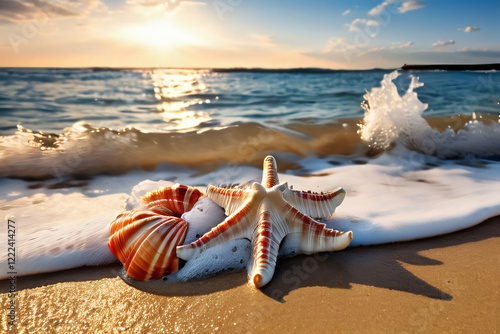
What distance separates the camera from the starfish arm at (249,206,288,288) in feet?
6.23

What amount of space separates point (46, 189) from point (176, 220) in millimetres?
2889

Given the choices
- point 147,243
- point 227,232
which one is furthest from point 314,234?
point 147,243

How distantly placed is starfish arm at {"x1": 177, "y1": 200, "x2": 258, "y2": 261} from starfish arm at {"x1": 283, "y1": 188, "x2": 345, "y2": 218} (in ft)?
1.21

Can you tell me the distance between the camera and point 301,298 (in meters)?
1.95

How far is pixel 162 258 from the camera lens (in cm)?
212

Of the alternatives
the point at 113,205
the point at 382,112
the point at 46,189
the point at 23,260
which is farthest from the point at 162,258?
the point at 382,112

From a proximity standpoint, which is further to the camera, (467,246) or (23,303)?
(467,246)

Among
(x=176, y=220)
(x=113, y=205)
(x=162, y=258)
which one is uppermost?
(x=176, y=220)

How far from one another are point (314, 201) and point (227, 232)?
2.61 feet

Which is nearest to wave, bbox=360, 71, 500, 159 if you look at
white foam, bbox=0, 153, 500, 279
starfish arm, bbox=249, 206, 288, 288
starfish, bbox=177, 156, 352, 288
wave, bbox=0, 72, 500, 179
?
wave, bbox=0, 72, 500, 179

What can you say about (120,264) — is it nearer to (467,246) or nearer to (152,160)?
(467,246)

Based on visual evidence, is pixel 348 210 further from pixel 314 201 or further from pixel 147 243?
pixel 147 243

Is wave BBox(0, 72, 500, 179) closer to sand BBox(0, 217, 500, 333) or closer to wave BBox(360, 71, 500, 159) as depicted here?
wave BBox(360, 71, 500, 159)

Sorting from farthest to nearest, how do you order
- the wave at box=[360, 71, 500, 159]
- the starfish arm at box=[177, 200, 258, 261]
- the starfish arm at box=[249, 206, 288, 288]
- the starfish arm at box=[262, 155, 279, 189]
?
the wave at box=[360, 71, 500, 159] → the starfish arm at box=[262, 155, 279, 189] → the starfish arm at box=[177, 200, 258, 261] → the starfish arm at box=[249, 206, 288, 288]
